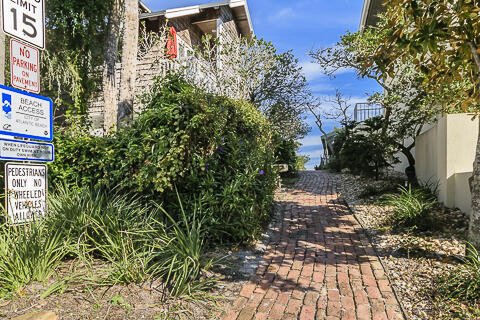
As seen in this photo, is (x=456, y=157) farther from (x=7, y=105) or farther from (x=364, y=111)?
(x=364, y=111)

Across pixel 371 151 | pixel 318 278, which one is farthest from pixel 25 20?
pixel 371 151

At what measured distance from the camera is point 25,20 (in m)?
3.69

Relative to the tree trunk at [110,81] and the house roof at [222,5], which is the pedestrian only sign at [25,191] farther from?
the house roof at [222,5]

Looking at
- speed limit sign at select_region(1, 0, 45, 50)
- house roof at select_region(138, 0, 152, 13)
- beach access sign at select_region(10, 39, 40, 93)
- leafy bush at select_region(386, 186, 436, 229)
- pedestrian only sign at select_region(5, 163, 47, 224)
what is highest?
house roof at select_region(138, 0, 152, 13)

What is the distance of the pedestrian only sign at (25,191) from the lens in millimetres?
3510

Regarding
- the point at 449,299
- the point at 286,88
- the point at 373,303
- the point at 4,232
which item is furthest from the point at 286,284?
the point at 286,88

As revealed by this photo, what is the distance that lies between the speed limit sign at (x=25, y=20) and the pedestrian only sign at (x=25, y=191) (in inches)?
47.7

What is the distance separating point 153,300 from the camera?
3.68 metres

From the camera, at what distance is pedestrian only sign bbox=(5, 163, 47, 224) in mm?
3510

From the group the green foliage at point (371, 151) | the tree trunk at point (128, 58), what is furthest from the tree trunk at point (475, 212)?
the tree trunk at point (128, 58)

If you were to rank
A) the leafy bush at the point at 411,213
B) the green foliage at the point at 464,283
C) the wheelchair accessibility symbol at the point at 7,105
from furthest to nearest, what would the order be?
the leafy bush at the point at 411,213 → the green foliage at the point at 464,283 → the wheelchair accessibility symbol at the point at 7,105

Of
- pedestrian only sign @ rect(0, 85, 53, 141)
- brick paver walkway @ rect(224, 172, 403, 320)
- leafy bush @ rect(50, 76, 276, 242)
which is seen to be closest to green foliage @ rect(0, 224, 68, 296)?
pedestrian only sign @ rect(0, 85, 53, 141)

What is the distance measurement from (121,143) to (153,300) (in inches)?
108

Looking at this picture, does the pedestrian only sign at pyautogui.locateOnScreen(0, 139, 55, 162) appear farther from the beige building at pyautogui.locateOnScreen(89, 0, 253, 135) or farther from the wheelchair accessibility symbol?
the beige building at pyautogui.locateOnScreen(89, 0, 253, 135)
